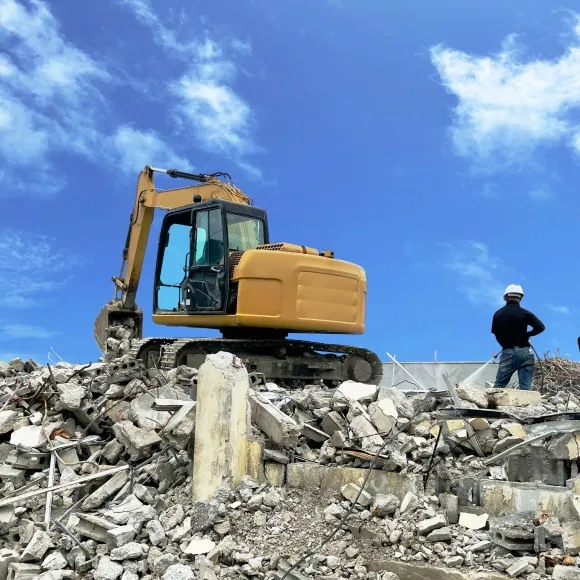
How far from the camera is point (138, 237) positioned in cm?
1263

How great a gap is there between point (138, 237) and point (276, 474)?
797 centimetres

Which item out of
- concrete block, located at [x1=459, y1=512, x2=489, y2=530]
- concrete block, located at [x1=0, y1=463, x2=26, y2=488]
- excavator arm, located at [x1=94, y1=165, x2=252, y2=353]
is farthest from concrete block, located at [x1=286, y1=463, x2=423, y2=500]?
excavator arm, located at [x1=94, y1=165, x2=252, y2=353]

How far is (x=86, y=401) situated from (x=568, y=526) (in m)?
5.31

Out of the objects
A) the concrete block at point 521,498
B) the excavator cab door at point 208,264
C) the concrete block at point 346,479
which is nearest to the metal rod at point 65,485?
Result: the concrete block at point 346,479

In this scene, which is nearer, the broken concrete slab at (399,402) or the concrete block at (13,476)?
the broken concrete slab at (399,402)

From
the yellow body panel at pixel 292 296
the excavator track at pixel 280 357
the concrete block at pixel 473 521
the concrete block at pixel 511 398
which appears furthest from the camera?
the excavator track at pixel 280 357

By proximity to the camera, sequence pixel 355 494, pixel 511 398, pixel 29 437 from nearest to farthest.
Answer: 1. pixel 355 494
2. pixel 29 437
3. pixel 511 398

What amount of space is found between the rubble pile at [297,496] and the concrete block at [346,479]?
0.05 m

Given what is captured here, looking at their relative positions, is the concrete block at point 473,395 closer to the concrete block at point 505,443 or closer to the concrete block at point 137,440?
the concrete block at point 505,443

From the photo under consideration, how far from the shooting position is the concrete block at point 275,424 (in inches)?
221

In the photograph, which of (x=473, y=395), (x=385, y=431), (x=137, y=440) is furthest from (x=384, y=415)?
(x=137, y=440)

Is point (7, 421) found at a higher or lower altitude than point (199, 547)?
higher

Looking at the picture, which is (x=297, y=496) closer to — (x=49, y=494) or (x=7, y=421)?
(x=49, y=494)

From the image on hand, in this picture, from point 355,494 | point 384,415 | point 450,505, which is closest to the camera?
point 450,505
